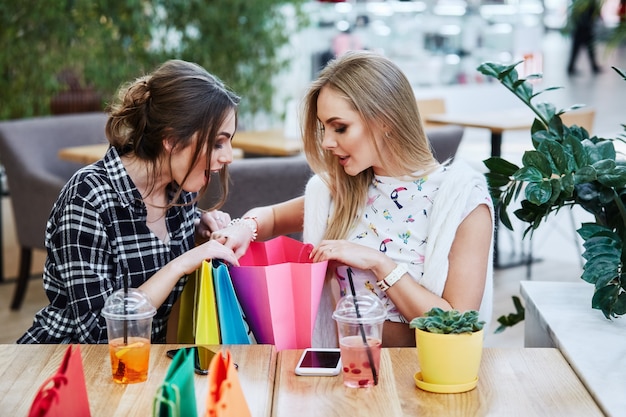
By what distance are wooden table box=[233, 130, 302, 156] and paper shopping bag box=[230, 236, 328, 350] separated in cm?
282

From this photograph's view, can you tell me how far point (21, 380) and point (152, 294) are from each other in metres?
0.37

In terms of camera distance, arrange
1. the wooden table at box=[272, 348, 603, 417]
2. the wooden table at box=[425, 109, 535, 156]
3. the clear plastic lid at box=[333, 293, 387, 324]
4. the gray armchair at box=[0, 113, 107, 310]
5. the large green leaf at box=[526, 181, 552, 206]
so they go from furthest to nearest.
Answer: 1. the wooden table at box=[425, 109, 535, 156]
2. the gray armchair at box=[0, 113, 107, 310]
3. the large green leaf at box=[526, 181, 552, 206]
4. the clear plastic lid at box=[333, 293, 387, 324]
5. the wooden table at box=[272, 348, 603, 417]

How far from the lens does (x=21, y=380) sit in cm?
175

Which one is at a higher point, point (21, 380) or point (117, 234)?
point (117, 234)

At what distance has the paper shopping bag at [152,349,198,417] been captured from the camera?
4.43 feet

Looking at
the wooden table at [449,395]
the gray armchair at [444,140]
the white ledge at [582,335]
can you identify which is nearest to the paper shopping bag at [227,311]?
the wooden table at [449,395]

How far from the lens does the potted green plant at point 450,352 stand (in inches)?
64.9

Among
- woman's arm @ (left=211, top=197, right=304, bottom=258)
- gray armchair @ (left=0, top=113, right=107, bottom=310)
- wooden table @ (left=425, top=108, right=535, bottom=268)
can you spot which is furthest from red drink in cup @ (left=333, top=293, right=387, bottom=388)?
wooden table @ (left=425, top=108, right=535, bottom=268)

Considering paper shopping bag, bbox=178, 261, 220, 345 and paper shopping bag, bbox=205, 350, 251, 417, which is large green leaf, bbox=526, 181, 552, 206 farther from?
paper shopping bag, bbox=205, 350, 251, 417

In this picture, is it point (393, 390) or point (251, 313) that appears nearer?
point (393, 390)

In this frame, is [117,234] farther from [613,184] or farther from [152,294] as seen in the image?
[613,184]

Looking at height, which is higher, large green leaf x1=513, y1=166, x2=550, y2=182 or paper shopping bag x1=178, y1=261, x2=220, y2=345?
large green leaf x1=513, y1=166, x2=550, y2=182

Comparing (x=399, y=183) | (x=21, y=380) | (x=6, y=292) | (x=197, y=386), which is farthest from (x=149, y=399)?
(x=6, y=292)

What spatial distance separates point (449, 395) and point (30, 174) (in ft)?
11.4
